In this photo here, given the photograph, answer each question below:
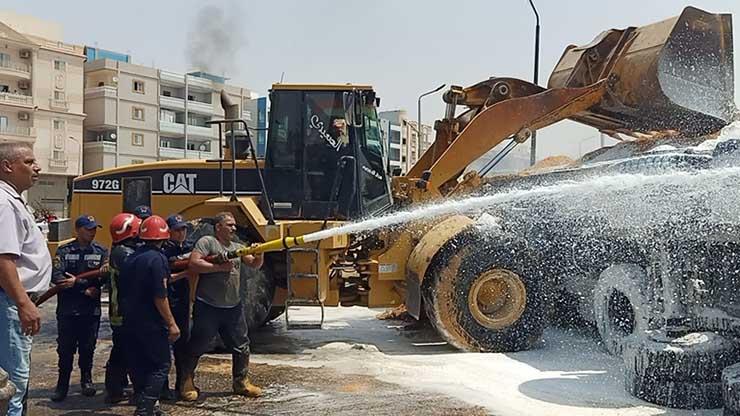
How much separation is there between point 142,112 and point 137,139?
6.94 ft

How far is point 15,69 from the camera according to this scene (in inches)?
1955

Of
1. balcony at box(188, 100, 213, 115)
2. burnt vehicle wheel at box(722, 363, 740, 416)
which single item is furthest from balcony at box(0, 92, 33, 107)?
burnt vehicle wheel at box(722, 363, 740, 416)

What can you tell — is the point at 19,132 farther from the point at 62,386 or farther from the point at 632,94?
the point at 632,94

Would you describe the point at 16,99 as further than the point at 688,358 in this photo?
Yes

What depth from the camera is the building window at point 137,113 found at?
55188mm

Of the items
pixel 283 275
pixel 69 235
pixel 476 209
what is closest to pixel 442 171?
pixel 476 209

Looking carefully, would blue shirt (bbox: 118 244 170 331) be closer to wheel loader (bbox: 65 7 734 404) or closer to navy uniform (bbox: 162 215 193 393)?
navy uniform (bbox: 162 215 193 393)

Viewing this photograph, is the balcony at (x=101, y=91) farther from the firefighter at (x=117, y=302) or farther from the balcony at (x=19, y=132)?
the firefighter at (x=117, y=302)

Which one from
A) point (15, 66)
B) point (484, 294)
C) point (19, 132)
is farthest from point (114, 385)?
point (15, 66)

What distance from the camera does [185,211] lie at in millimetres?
9414

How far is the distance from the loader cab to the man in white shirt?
4387mm

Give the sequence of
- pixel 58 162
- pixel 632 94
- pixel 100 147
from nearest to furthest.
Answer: pixel 632 94 < pixel 58 162 < pixel 100 147

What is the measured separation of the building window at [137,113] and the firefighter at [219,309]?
168 ft

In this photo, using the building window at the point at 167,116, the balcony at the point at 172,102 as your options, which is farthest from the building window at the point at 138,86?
the building window at the point at 167,116
